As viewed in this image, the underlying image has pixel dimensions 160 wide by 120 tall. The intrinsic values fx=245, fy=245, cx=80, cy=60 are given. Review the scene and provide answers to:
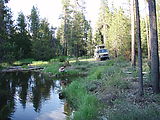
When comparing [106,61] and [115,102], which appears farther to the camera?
[106,61]

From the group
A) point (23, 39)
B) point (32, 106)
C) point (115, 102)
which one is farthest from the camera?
point (23, 39)

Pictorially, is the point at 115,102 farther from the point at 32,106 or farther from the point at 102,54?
the point at 102,54

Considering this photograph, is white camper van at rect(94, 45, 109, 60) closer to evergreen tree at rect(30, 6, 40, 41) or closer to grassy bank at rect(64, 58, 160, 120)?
evergreen tree at rect(30, 6, 40, 41)

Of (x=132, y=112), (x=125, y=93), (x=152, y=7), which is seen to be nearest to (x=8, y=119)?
(x=125, y=93)

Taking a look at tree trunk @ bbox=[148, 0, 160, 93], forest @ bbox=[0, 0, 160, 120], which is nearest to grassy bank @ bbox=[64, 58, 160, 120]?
forest @ bbox=[0, 0, 160, 120]

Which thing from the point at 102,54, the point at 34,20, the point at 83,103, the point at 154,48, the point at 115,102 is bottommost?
the point at 83,103

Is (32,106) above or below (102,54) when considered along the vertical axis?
below

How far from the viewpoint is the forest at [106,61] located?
807 cm

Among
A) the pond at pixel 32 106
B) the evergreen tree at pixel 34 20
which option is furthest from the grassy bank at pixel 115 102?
the evergreen tree at pixel 34 20

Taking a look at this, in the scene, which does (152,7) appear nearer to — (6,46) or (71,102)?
(71,102)

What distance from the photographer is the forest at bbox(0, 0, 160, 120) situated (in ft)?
26.5

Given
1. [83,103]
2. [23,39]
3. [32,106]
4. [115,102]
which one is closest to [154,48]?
[115,102]

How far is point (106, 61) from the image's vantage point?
28.4 meters

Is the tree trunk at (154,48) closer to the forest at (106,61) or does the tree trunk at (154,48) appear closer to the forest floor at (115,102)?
the forest at (106,61)
